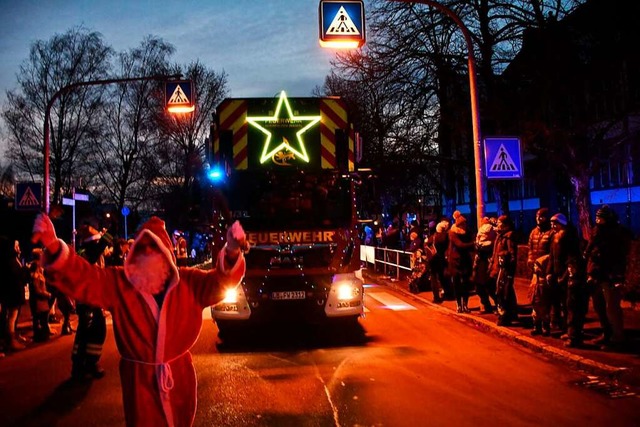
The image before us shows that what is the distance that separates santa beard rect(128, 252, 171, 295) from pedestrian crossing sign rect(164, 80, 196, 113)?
1269 centimetres

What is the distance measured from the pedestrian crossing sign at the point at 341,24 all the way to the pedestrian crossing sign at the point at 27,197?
8976 millimetres

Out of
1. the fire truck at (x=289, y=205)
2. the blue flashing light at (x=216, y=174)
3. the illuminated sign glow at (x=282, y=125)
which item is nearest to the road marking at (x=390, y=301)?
the fire truck at (x=289, y=205)

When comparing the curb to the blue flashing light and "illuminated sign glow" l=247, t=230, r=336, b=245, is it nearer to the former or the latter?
"illuminated sign glow" l=247, t=230, r=336, b=245

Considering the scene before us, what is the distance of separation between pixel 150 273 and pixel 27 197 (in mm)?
13578

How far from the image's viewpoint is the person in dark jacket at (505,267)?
11016 mm

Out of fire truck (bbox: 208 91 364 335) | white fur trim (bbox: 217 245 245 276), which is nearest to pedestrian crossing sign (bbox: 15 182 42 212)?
fire truck (bbox: 208 91 364 335)

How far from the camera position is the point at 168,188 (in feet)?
147

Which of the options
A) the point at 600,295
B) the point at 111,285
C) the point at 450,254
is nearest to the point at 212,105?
the point at 450,254

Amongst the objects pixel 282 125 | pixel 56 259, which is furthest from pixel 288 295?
pixel 56 259

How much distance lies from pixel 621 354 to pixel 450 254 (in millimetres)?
4889

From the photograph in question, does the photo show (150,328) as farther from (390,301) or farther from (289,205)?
(390,301)

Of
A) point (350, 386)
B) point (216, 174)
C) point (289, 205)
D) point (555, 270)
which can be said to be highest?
point (216, 174)

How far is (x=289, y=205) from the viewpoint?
10188mm

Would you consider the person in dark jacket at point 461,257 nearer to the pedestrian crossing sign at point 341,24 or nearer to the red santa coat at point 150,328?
the pedestrian crossing sign at point 341,24
